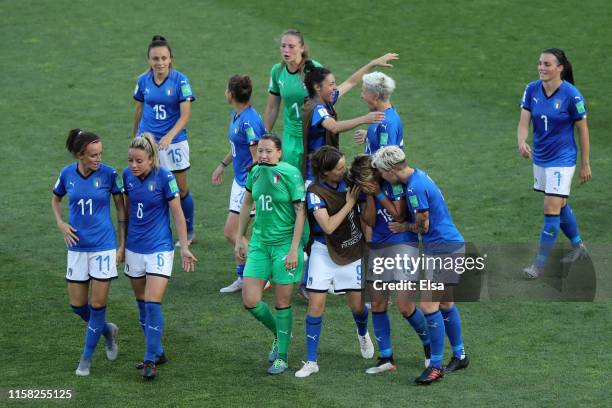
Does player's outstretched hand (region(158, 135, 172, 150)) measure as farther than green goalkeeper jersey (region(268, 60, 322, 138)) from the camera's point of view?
Yes

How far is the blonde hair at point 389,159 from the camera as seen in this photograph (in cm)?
903

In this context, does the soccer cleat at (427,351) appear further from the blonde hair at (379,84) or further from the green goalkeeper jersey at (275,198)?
the blonde hair at (379,84)

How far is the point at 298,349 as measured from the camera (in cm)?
1019

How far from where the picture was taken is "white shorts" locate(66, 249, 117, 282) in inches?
376

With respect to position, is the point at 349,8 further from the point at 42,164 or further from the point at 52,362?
the point at 52,362

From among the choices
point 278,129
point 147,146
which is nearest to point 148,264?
point 147,146

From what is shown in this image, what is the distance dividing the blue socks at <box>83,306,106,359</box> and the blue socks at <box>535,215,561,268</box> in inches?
183

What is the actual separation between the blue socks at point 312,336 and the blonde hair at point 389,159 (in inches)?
55.3

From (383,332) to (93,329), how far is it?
2400 millimetres

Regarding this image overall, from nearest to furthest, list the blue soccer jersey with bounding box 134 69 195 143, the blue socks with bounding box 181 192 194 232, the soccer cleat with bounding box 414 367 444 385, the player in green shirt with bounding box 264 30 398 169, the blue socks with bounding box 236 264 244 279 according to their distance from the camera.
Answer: the soccer cleat with bounding box 414 367 444 385
the player in green shirt with bounding box 264 30 398 169
the blue socks with bounding box 236 264 244 279
the blue soccer jersey with bounding box 134 69 195 143
the blue socks with bounding box 181 192 194 232

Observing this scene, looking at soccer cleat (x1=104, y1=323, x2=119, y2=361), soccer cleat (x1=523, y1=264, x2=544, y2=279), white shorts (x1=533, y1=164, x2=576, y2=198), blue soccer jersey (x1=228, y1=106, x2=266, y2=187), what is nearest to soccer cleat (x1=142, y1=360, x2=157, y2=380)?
soccer cleat (x1=104, y1=323, x2=119, y2=361)

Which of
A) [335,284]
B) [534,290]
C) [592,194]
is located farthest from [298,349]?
[592,194]

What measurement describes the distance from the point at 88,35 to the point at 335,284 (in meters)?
12.7

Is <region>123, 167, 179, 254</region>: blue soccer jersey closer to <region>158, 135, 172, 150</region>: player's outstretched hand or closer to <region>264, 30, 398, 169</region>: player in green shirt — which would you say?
<region>264, 30, 398, 169</region>: player in green shirt
